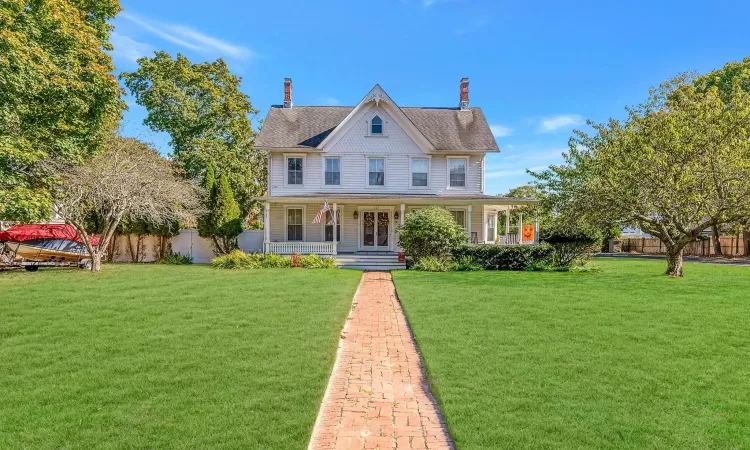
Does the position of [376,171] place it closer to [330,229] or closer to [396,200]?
[396,200]

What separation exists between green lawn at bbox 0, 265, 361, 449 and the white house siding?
1226cm

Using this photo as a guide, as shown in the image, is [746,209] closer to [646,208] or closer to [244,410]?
[646,208]

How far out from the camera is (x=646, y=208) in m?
15.2

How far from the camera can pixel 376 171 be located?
2252cm

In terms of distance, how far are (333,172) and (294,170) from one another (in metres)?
2.13

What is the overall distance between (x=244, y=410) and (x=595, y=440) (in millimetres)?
3234

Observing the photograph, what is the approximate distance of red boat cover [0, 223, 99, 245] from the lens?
1669 cm

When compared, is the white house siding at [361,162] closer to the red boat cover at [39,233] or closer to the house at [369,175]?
the house at [369,175]

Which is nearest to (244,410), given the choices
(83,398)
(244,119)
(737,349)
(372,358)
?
(83,398)

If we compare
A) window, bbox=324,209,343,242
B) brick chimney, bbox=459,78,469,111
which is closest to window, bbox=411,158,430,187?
window, bbox=324,209,343,242

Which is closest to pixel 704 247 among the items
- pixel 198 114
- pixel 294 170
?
pixel 294 170

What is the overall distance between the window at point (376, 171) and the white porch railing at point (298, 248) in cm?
440

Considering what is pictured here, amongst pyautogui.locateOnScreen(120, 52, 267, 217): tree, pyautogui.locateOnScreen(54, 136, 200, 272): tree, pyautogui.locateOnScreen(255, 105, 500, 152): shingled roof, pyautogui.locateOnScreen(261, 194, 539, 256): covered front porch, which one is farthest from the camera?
pyautogui.locateOnScreen(120, 52, 267, 217): tree

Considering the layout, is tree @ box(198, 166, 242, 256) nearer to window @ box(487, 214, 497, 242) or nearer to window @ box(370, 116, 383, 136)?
window @ box(370, 116, 383, 136)
